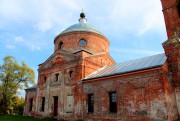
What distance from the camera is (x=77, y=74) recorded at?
16656mm

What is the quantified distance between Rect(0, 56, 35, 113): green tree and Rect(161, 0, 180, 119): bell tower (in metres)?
22.3

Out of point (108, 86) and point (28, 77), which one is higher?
point (28, 77)

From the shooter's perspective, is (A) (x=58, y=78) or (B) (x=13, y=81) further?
(B) (x=13, y=81)

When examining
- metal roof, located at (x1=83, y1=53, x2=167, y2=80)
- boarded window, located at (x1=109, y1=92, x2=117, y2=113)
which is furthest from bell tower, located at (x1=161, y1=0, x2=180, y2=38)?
boarded window, located at (x1=109, y1=92, x2=117, y2=113)

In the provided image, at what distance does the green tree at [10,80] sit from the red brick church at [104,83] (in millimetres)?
5818

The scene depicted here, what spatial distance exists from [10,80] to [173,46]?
23.6 m

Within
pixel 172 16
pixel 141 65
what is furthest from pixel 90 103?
pixel 172 16

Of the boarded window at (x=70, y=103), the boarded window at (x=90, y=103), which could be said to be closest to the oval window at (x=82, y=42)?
the boarded window at (x=70, y=103)

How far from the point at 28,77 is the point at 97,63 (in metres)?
14.9

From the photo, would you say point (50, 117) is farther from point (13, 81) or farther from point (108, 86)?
point (13, 81)

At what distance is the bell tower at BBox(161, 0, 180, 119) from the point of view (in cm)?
1205

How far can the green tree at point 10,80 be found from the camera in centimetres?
2638

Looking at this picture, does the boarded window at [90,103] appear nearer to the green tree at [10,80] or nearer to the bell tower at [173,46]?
the bell tower at [173,46]

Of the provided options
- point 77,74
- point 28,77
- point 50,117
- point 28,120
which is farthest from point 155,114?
point 28,77
